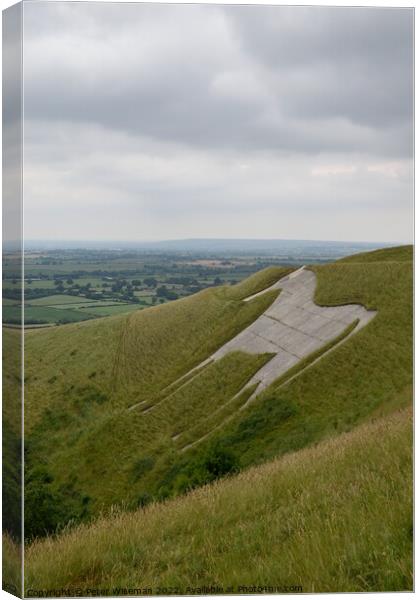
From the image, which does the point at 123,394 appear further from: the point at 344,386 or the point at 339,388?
the point at 344,386

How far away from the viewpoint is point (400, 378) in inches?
707

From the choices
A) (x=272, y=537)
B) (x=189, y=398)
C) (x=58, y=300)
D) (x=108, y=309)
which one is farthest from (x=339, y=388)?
(x=272, y=537)

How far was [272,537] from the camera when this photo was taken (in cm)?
838

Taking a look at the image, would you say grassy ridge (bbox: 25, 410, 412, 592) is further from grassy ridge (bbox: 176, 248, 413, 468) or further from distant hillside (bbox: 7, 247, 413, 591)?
grassy ridge (bbox: 176, 248, 413, 468)

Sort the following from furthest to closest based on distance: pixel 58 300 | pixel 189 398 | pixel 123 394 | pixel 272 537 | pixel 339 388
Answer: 1. pixel 123 394
2. pixel 189 398
3. pixel 339 388
4. pixel 58 300
5. pixel 272 537

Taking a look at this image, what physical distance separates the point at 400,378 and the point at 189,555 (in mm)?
11227

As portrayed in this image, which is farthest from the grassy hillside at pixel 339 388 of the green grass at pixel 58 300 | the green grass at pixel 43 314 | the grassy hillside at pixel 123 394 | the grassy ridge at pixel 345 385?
the green grass at pixel 58 300

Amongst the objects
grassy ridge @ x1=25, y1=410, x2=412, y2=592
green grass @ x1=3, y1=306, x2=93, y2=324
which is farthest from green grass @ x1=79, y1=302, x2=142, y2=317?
grassy ridge @ x1=25, y1=410, x2=412, y2=592

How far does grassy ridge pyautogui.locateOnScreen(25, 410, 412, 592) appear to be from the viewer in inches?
309

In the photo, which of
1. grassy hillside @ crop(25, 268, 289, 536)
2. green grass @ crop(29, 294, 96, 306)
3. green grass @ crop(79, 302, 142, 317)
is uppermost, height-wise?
green grass @ crop(29, 294, 96, 306)

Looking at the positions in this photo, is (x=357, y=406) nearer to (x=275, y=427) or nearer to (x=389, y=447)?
(x=275, y=427)

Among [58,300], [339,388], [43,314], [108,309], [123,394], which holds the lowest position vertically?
[123,394]

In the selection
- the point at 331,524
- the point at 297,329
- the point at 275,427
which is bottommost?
the point at 275,427

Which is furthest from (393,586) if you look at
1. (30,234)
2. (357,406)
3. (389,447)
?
(357,406)
